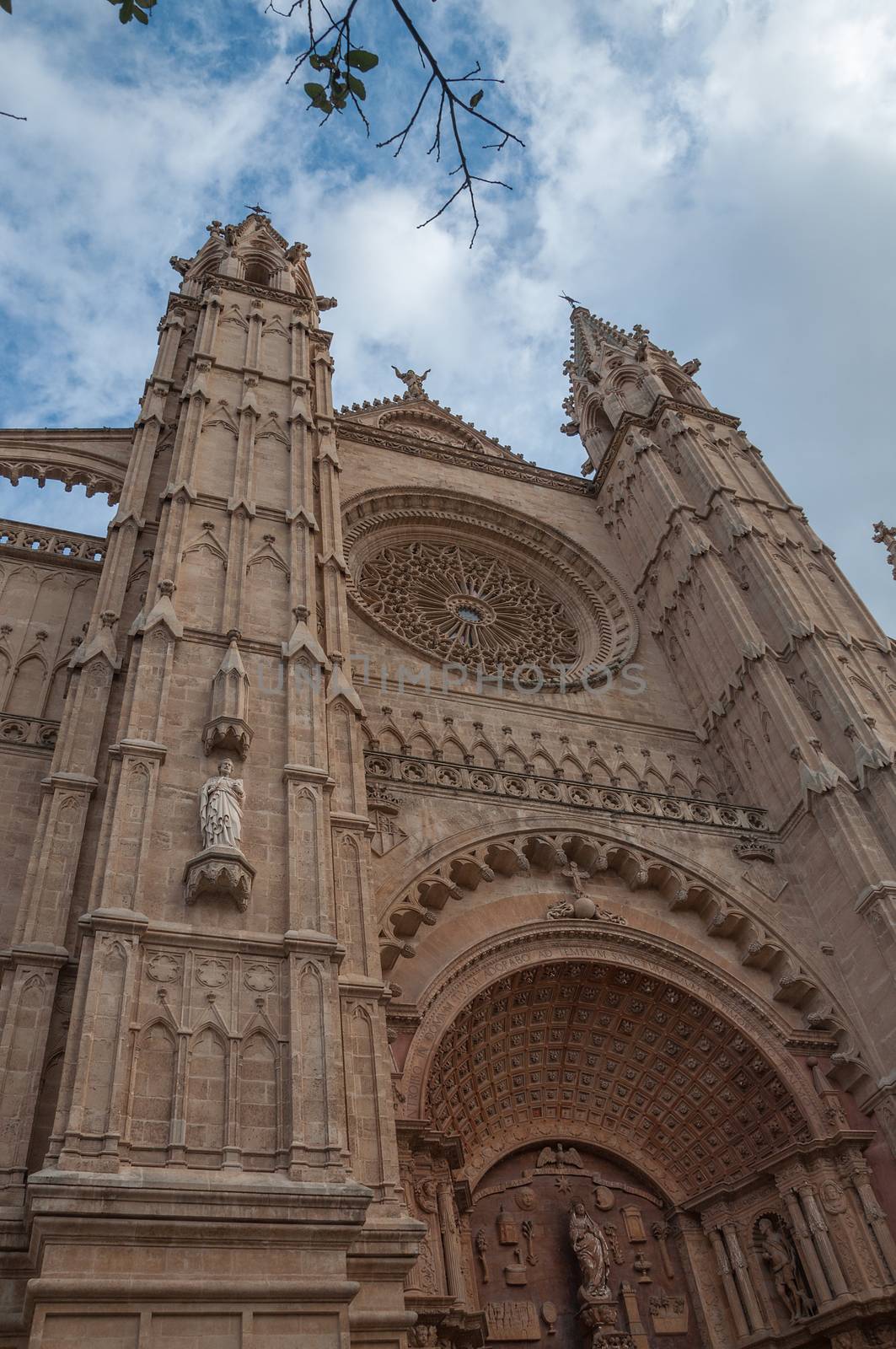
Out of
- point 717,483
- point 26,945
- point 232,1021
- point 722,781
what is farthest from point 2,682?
point 717,483

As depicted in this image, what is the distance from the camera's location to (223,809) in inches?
364

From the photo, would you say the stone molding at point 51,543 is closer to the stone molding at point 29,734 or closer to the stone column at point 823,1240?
the stone molding at point 29,734

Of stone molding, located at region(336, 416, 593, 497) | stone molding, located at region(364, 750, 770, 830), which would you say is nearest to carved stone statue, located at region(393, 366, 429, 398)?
stone molding, located at region(336, 416, 593, 497)

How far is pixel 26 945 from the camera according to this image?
8.54m

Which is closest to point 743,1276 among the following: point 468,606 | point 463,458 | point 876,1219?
point 876,1219

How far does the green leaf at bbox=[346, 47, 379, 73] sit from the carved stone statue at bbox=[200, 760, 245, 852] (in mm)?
Answer: 6348

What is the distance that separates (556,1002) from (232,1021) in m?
5.31

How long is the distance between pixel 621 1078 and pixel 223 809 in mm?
6522

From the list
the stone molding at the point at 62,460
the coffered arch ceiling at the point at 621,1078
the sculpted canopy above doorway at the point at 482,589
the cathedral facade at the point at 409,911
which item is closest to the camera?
the cathedral facade at the point at 409,911

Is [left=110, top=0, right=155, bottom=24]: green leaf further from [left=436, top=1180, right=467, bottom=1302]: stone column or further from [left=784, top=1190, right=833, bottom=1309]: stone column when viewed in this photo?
[left=784, top=1190, right=833, bottom=1309]: stone column

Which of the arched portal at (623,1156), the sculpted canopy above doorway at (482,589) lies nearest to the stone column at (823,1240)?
the arched portal at (623,1156)

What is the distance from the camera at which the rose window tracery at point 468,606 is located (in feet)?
57.8

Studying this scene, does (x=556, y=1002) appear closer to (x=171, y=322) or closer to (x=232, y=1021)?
(x=232, y=1021)

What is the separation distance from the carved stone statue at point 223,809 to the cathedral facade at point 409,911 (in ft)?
0.12
